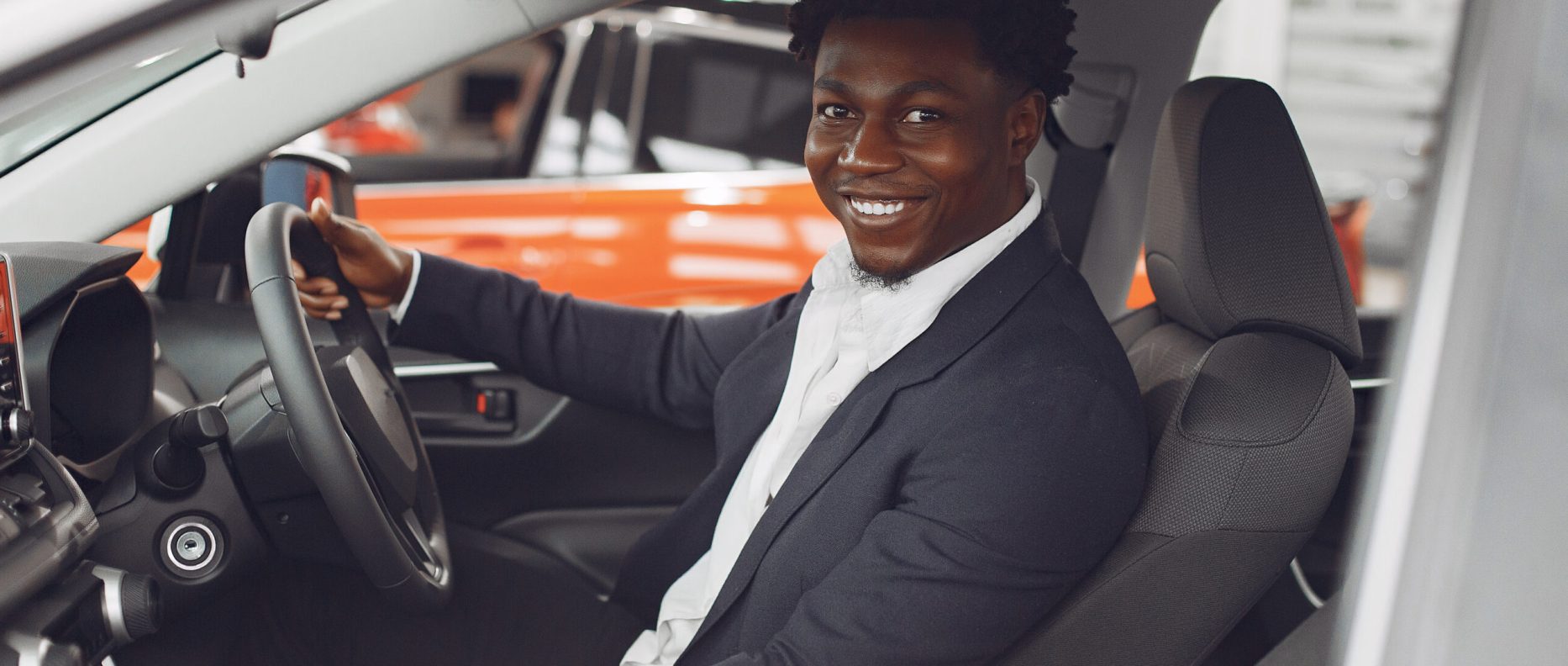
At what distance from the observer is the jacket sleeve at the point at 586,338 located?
1.77m

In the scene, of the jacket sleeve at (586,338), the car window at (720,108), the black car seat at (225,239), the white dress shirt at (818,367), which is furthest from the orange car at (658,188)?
the white dress shirt at (818,367)

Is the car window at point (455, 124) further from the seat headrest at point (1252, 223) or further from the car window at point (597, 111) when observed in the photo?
the seat headrest at point (1252, 223)

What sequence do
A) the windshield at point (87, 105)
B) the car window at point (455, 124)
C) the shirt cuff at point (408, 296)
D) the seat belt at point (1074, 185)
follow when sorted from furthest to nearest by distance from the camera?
the car window at point (455, 124)
the seat belt at point (1074, 185)
the shirt cuff at point (408, 296)
the windshield at point (87, 105)

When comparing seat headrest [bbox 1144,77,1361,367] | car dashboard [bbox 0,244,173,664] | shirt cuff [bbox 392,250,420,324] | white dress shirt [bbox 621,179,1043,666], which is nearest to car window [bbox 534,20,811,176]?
shirt cuff [bbox 392,250,420,324]

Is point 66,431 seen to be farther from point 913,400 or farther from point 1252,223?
point 1252,223

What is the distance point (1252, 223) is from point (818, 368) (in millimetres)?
493

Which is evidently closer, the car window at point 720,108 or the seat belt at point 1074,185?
the seat belt at point 1074,185

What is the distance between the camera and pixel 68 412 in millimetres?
1347

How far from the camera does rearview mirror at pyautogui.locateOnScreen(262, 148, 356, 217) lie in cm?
176

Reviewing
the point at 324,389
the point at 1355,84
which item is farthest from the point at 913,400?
the point at 1355,84

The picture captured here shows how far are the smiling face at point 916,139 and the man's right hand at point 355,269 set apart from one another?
635mm

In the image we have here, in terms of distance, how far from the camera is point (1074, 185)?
1.96 m

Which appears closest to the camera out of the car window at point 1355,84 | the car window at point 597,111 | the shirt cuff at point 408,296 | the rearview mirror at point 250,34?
the rearview mirror at point 250,34

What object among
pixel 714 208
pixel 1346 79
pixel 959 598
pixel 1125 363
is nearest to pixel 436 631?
pixel 959 598
